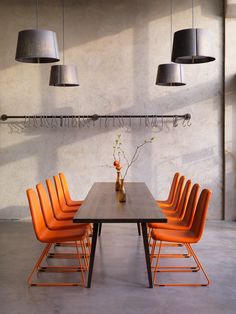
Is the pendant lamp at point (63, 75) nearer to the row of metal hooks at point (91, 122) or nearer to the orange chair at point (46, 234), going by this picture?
the row of metal hooks at point (91, 122)

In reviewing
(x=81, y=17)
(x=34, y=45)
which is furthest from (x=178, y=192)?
(x=81, y=17)

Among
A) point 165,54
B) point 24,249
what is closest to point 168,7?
point 165,54

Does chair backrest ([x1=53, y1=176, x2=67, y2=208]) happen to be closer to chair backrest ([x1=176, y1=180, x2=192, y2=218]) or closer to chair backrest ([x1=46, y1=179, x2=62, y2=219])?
chair backrest ([x1=46, y1=179, x2=62, y2=219])

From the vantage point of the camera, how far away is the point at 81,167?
8.00 metres

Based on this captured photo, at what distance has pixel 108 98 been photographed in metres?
7.95

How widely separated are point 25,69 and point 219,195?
4267mm

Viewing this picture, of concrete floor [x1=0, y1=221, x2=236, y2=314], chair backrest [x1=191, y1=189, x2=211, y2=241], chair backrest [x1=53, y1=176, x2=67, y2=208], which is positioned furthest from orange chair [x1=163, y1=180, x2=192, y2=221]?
chair backrest [x1=53, y1=176, x2=67, y2=208]

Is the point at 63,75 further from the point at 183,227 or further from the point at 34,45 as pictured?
the point at 183,227

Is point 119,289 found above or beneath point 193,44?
beneath

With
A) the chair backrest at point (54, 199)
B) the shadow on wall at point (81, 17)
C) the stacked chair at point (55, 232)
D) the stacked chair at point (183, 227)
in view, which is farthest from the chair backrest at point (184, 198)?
the shadow on wall at point (81, 17)

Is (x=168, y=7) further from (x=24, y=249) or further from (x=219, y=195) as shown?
(x=24, y=249)

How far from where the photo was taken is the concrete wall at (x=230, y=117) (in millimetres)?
7730

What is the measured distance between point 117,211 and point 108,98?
399cm

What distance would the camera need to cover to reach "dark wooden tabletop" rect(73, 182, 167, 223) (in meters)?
3.94
